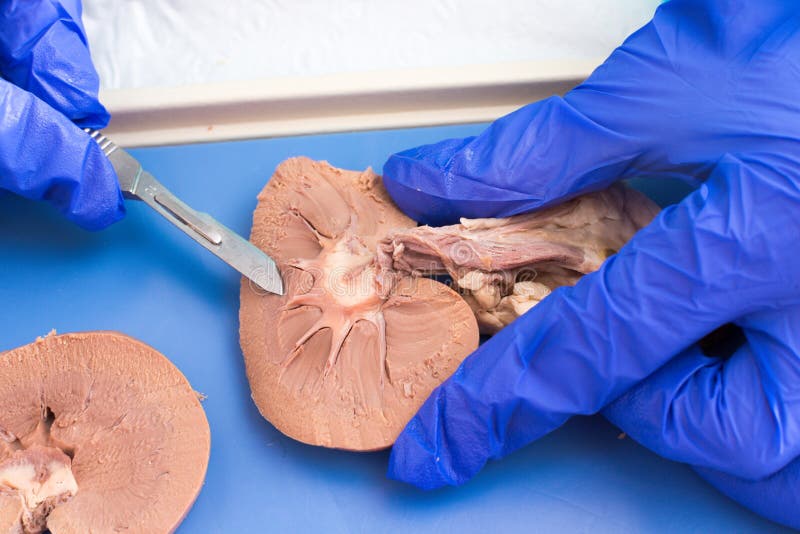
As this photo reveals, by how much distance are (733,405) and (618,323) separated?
37cm

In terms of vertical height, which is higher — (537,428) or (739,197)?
(739,197)

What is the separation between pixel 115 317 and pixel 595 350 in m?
1.62

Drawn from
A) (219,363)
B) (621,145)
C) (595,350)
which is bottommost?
(219,363)


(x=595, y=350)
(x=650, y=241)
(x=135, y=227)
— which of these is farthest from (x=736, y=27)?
(x=135, y=227)

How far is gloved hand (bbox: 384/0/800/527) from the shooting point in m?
1.82

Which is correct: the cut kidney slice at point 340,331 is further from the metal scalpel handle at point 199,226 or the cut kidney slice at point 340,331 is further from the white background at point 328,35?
the white background at point 328,35

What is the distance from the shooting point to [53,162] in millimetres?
2236

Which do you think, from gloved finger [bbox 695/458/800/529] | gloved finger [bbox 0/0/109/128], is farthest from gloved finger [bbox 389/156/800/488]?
gloved finger [bbox 0/0/109/128]

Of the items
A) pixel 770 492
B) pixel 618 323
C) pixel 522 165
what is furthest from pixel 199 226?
pixel 770 492

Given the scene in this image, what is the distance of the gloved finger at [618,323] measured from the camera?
180 centimetres

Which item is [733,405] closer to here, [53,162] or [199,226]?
[199,226]

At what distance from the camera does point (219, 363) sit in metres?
2.35

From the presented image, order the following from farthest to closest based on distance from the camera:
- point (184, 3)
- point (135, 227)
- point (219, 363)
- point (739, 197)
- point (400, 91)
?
point (184, 3) → point (400, 91) → point (135, 227) → point (219, 363) → point (739, 197)

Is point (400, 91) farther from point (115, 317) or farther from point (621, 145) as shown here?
point (115, 317)
